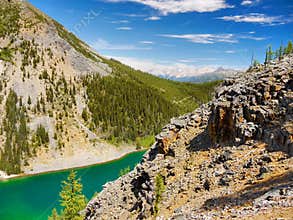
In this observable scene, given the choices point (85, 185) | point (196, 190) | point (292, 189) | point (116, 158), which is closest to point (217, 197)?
point (196, 190)

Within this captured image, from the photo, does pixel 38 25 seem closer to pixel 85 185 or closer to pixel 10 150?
pixel 10 150

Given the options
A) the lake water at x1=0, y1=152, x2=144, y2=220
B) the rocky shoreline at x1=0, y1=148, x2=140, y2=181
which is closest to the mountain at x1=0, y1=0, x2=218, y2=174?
the rocky shoreline at x1=0, y1=148, x2=140, y2=181

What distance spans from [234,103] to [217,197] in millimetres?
13085

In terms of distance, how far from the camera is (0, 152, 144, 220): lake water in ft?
266

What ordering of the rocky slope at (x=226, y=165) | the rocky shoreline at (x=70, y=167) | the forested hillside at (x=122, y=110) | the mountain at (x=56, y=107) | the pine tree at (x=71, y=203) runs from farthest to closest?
1. the forested hillside at (x=122, y=110)
2. the mountain at (x=56, y=107)
3. the rocky shoreline at (x=70, y=167)
4. the pine tree at (x=71, y=203)
5. the rocky slope at (x=226, y=165)

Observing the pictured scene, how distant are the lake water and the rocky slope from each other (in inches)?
1830

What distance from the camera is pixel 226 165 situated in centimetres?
2856

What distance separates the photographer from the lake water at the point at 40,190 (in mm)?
81188

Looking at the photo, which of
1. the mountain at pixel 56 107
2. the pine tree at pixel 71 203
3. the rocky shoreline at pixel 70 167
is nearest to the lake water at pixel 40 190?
the rocky shoreline at pixel 70 167

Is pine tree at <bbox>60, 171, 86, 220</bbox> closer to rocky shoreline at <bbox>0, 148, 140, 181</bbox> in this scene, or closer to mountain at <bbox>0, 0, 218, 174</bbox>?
rocky shoreline at <bbox>0, 148, 140, 181</bbox>

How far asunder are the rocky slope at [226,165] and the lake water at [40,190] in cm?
4648

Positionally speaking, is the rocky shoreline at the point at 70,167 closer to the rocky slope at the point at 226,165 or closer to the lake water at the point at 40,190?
the lake water at the point at 40,190

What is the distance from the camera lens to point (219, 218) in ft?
66.5

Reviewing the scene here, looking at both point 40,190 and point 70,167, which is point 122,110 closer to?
point 70,167
